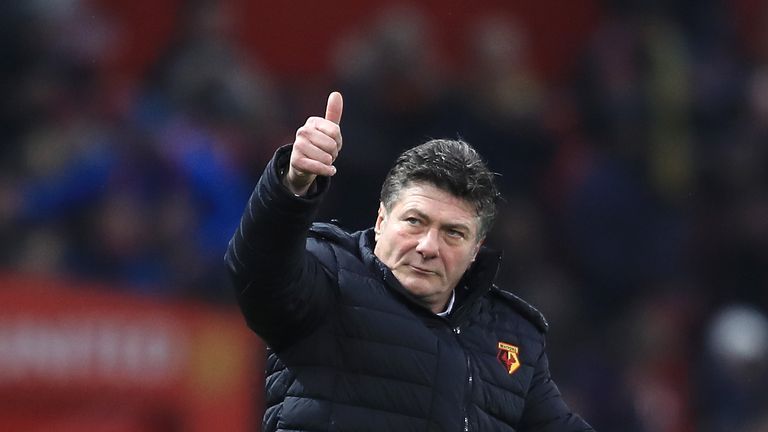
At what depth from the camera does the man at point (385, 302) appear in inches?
136

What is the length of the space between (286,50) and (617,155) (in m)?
2.19

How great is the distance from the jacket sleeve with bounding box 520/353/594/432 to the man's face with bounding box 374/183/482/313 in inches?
16.5

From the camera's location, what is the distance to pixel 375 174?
8164 millimetres

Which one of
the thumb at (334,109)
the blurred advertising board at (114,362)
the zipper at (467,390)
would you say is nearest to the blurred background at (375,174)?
the blurred advertising board at (114,362)

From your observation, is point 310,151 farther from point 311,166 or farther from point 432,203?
point 432,203

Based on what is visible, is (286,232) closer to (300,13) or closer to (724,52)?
(300,13)

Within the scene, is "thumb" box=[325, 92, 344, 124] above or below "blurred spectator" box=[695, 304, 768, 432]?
above

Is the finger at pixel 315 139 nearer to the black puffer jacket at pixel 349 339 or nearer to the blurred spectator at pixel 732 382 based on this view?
the black puffer jacket at pixel 349 339

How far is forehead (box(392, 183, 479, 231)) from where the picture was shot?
3.79 m

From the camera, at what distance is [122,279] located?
271 inches

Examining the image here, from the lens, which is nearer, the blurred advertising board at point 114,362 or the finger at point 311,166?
the finger at point 311,166

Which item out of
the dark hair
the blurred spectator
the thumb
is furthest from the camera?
the blurred spectator

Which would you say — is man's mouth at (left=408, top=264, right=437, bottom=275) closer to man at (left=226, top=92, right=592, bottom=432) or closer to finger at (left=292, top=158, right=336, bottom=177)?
man at (left=226, top=92, right=592, bottom=432)

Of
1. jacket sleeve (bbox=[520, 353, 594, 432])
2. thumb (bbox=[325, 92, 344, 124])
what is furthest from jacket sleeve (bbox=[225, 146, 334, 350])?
jacket sleeve (bbox=[520, 353, 594, 432])
